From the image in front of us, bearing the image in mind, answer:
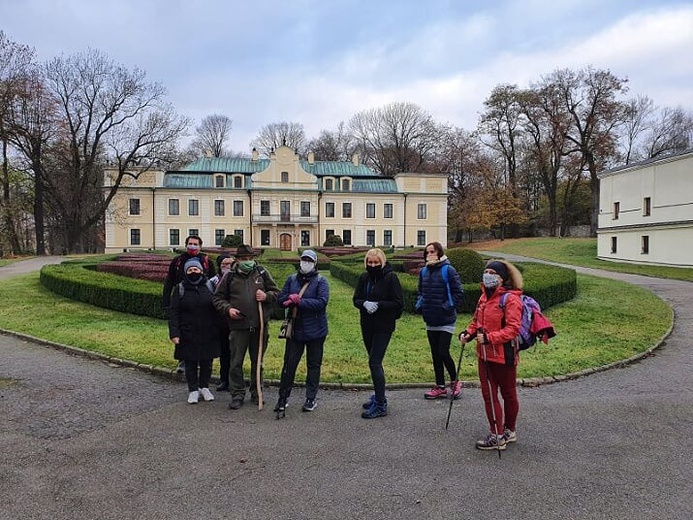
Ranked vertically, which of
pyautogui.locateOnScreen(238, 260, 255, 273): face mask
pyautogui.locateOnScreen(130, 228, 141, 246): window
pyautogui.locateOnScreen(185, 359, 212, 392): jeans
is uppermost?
pyautogui.locateOnScreen(130, 228, 141, 246): window

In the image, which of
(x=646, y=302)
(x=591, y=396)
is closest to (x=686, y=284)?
(x=646, y=302)

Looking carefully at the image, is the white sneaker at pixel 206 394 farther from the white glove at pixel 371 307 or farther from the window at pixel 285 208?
the window at pixel 285 208

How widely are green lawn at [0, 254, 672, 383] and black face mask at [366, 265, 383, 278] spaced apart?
1677 mm

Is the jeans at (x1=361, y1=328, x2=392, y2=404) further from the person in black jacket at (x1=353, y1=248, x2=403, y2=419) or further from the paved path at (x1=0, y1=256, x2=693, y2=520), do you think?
the paved path at (x1=0, y1=256, x2=693, y2=520)

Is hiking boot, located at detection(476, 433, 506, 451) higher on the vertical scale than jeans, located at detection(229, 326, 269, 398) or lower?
lower

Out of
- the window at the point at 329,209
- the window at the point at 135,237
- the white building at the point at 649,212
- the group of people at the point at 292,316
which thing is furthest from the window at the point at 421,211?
the group of people at the point at 292,316

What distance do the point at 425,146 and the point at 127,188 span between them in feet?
118

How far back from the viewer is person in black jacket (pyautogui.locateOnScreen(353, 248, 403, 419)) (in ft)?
16.1

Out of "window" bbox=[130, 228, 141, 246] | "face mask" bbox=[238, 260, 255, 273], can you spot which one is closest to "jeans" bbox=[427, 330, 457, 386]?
"face mask" bbox=[238, 260, 255, 273]

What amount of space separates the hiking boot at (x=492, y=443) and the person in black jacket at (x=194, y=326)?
2979 millimetres

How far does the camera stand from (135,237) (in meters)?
47.9

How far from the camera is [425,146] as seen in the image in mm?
61594

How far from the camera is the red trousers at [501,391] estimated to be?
13.6 feet

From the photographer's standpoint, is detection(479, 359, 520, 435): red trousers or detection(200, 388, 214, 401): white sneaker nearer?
detection(479, 359, 520, 435): red trousers
